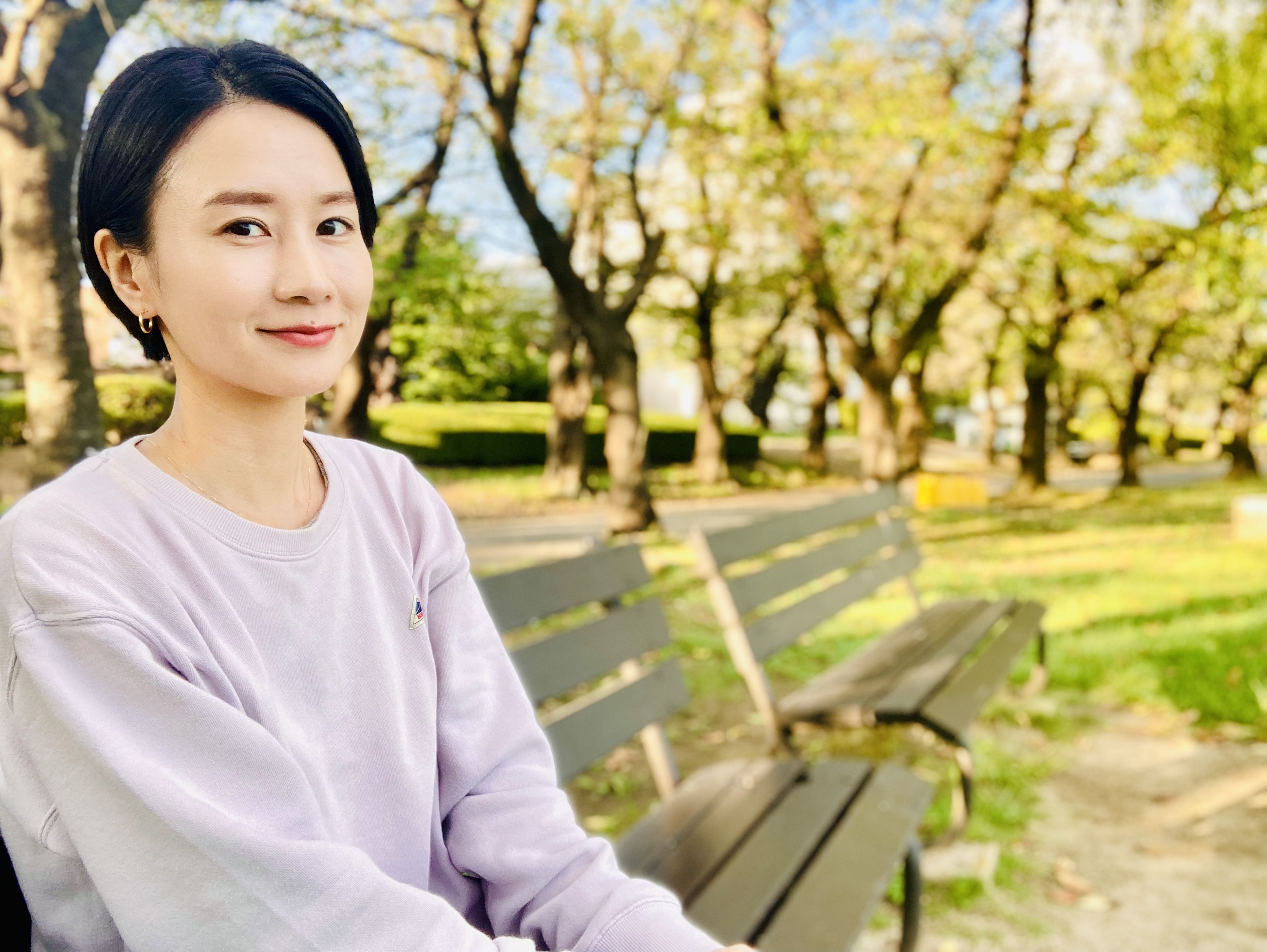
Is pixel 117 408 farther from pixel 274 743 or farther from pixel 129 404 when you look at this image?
pixel 274 743

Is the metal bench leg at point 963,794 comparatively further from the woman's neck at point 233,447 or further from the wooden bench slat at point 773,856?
the woman's neck at point 233,447

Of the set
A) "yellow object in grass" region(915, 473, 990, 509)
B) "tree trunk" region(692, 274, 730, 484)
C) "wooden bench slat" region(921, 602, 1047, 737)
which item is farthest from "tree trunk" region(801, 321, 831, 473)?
Answer: "wooden bench slat" region(921, 602, 1047, 737)

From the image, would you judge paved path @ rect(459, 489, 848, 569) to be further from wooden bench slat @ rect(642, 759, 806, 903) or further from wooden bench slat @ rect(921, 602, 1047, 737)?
→ wooden bench slat @ rect(921, 602, 1047, 737)

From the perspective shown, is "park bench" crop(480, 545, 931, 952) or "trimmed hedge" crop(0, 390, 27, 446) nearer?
"park bench" crop(480, 545, 931, 952)

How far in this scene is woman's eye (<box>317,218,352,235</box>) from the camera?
1.22 metres

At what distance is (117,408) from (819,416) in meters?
20.9

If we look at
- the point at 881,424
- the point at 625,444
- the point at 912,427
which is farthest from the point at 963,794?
the point at 912,427

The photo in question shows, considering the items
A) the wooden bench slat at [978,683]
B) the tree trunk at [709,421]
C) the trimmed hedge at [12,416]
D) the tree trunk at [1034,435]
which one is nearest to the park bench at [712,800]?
the wooden bench slat at [978,683]

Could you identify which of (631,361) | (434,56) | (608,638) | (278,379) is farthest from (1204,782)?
(631,361)

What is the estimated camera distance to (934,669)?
11.9 feet

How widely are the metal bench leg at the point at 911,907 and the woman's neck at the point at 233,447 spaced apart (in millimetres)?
1931

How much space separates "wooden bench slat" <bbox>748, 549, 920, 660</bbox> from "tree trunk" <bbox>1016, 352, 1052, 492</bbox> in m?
12.5

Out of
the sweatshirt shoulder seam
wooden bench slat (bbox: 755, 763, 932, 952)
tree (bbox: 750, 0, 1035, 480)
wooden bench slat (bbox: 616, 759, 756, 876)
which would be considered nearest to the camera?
Result: the sweatshirt shoulder seam

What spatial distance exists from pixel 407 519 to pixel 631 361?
941 cm
